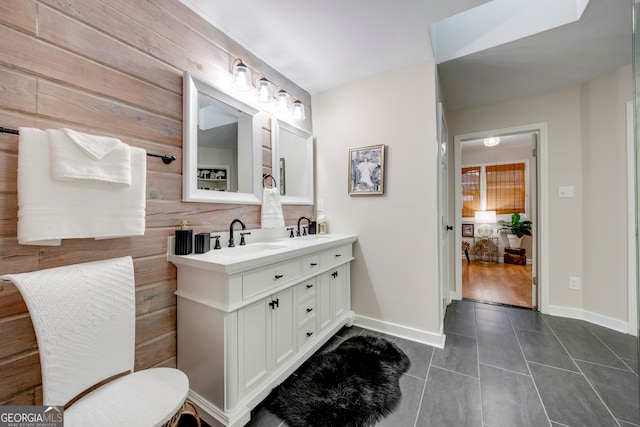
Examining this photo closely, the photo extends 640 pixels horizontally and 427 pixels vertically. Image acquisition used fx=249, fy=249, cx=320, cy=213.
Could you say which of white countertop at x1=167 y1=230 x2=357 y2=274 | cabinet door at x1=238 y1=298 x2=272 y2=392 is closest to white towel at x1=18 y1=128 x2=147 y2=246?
white countertop at x1=167 y1=230 x2=357 y2=274

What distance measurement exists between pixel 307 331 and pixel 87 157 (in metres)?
1.59

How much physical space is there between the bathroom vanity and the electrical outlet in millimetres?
2848

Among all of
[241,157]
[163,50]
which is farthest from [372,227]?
[163,50]

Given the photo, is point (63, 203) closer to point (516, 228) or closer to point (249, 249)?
point (249, 249)

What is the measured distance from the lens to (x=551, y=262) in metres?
2.71

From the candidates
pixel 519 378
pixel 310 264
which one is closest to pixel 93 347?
pixel 310 264

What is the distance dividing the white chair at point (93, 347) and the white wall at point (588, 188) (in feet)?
11.8

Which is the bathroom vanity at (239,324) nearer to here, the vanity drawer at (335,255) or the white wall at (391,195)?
the vanity drawer at (335,255)

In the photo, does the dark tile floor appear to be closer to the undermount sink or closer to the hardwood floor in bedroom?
the hardwood floor in bedroom

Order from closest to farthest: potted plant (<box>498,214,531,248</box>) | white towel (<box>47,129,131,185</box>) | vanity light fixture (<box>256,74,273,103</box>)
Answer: white towel (<box>47,129,131,185</box>) < vanity light fixture (<box>256,74,273,103</box>) < potted plant (<box>498,214,531,248</box>)

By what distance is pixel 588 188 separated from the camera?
8.33 ft

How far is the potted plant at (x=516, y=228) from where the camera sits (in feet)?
16.1

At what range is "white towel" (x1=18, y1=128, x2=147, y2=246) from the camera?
3.00 ft

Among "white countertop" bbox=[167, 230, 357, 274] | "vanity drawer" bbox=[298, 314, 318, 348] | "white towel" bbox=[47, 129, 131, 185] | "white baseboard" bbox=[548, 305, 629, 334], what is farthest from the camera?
"white baseboard" bbox=[548, 305, 629, 334]
